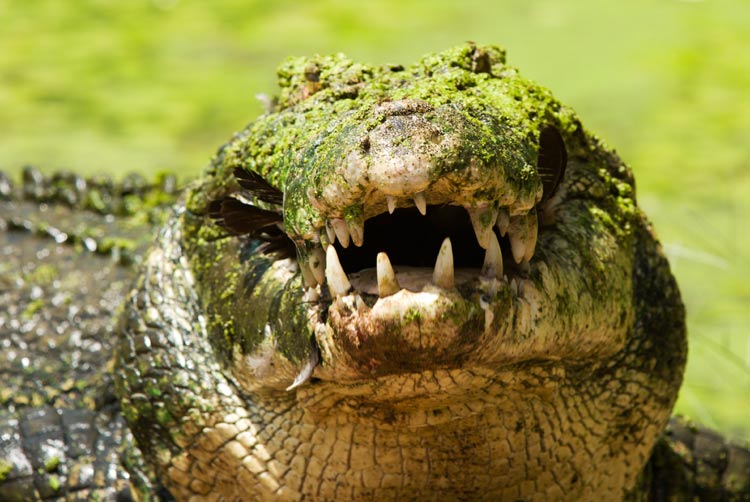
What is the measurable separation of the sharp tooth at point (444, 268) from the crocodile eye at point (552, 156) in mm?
545

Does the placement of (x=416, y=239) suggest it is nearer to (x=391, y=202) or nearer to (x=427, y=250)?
(x=427, y=250)

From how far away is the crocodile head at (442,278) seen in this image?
211 cm

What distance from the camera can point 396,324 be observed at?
208 cm

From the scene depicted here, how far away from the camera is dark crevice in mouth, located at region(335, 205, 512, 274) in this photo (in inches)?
90.2

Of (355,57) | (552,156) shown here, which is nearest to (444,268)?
(552,156)

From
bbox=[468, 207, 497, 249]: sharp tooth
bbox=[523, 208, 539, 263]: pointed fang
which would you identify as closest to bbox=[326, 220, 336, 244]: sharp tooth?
bbox=[468, 207, 497, 249]: sharp tooth

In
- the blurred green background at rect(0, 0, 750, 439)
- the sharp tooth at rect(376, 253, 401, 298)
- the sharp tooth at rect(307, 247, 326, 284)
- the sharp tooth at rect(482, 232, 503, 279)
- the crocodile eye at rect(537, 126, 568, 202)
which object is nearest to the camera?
the sharp tooth at rect(376, 253, 401, 298)

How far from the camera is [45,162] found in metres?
7.43

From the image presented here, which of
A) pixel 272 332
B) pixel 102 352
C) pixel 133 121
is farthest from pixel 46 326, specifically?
pixel 133 121

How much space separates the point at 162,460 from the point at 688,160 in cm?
492

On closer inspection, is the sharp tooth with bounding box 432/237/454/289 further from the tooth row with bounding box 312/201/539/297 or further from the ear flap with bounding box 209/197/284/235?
the ear flap with bounding box 209/197/284/235

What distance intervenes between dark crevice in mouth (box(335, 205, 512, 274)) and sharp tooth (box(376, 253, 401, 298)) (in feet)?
0.64

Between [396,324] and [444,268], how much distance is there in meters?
0.13

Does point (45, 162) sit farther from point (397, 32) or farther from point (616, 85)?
point (616, 85)
